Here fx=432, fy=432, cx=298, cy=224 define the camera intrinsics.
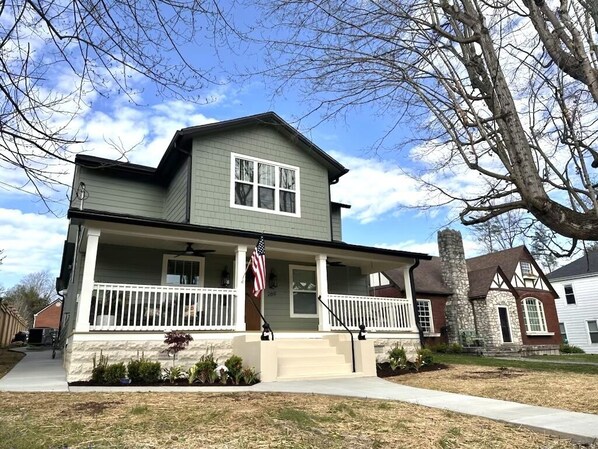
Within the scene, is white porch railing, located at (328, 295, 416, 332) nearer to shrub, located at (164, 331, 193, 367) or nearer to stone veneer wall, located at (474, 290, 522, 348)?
shrub, located at (164, 331, 193, 367)

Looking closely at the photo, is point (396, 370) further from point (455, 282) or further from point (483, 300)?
point (483, 300)

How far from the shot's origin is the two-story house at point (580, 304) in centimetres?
2738

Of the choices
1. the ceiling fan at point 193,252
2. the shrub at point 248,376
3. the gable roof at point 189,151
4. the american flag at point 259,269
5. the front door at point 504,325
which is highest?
the gable roof at point 189,151

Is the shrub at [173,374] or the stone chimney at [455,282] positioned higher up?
the stone chimney at [455,282]

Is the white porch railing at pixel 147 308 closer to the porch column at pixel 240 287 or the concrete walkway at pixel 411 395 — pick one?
the porch column at pixel 240 287

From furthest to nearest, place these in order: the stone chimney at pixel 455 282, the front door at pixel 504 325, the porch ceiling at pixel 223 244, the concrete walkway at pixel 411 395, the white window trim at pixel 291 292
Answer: the front door at pixel 504 325
the stone chimney at pixel 455 282
the white window trim at pixel 291 292
the porch ceiling at pixel 223 244
the concrete walkway at pixel 411 395

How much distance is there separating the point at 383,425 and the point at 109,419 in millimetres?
2848

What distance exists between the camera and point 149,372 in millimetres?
7809

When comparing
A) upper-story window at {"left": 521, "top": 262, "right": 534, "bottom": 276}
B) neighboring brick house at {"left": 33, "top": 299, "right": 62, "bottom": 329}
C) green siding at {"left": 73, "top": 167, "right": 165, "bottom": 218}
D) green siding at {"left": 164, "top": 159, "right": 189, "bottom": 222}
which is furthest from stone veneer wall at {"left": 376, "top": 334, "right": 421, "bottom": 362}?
neighboring brick house at {"left": 33, "top": 299, "right": 62, "bottom": 329}

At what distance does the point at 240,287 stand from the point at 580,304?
27120 mm

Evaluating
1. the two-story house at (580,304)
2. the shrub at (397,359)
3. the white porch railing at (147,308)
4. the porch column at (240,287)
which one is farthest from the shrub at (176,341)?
the two-story house at (580,304)

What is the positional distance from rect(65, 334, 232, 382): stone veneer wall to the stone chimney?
16.1m

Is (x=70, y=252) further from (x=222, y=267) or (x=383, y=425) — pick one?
(x=383, y=425)

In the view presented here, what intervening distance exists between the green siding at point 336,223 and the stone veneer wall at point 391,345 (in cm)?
451
